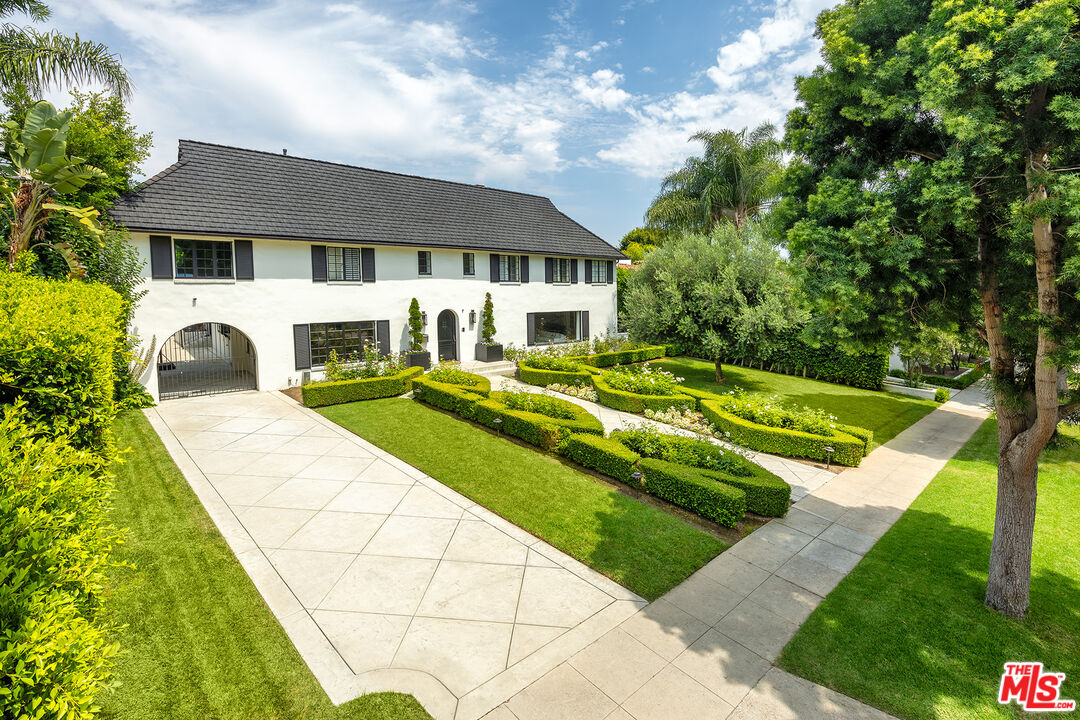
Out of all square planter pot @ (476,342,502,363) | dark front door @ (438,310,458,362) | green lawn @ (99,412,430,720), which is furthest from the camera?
square planter pot @ (476,342,502,363)

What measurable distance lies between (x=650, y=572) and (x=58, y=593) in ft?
21.8

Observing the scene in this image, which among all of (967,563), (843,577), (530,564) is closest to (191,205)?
(530,564)

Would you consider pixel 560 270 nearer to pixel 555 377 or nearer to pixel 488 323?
pixel 488 323

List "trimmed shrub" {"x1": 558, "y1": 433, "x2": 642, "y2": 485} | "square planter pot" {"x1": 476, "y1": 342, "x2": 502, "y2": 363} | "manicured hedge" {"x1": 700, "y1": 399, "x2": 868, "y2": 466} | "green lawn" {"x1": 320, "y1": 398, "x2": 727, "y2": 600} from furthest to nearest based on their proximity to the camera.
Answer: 1. "square planter pot" {"x1": 476, "y1": 342, "x2": 502, "y2": 363}
2. "manicured hedge" {"x1": 700, "y1": 399, "x2": 868, "y2": 466}
3. "trimmed shrub" {"x1": 558, "y1": 433, "x2": 642, "y2": 485}
4. "green lawn" {"x1": 320, "y1": 398, "x2": 727, "y2": 600}

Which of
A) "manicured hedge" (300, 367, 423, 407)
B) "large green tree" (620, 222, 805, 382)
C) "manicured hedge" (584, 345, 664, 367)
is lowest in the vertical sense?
"manicured hedge" (300, 367, 423, 407)

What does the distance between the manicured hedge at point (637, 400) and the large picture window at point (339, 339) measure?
10346 millimetres

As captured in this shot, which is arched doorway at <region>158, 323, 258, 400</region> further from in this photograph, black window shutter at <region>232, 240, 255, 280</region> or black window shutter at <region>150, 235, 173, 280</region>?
black window shutter at <region>232, 240, 255, 280</region>

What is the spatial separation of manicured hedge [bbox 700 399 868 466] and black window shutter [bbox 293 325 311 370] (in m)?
15.3

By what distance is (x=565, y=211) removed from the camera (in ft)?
104

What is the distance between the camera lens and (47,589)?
265cm

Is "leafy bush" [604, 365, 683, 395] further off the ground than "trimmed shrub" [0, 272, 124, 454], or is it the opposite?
"trimmed shrub" [0, 272, 124, 454]

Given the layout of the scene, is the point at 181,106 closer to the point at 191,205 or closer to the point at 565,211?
the point at 191,205

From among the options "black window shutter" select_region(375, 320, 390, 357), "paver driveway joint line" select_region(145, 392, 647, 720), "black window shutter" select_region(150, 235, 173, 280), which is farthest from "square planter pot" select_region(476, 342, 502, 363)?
"black window shutter" select_region(150, 235, 173, 280)

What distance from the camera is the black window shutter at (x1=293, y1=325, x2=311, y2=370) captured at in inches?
732
